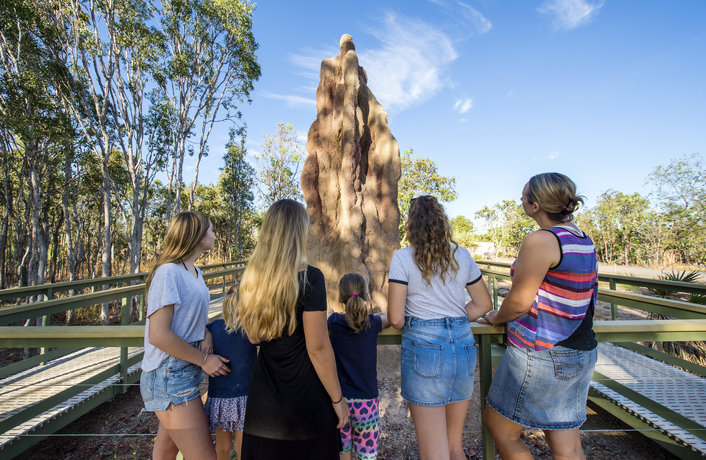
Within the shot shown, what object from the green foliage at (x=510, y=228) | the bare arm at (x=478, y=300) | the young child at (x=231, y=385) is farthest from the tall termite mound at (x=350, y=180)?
the green foliage at (x=510, y=228)

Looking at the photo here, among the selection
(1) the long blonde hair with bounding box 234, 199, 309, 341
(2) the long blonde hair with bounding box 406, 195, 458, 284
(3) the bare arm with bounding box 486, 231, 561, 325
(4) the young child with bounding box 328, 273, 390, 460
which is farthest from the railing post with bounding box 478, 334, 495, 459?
(1) the long blonde hair with bounding box 234, 199, 309, 341

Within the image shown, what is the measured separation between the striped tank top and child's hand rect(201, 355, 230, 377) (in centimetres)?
134

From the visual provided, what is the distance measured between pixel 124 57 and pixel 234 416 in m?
12.9

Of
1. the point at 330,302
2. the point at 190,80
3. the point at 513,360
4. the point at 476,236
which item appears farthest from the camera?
the point at 476,236

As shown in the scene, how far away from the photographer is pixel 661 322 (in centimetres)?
141

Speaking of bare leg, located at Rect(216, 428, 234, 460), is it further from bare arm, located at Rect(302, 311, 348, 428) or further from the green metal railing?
bare arm, located at Rect(302, 311, 348, 428)

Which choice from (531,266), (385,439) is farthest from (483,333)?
(385,439)

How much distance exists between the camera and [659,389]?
111 inches

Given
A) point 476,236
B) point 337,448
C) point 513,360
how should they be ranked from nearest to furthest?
point 337,448 < point 513,360 < point 476,236

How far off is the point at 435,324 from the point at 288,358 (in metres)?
0.72

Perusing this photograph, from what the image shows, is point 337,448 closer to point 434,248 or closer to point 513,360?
point 513,360

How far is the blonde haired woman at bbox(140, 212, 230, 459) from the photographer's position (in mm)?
1444

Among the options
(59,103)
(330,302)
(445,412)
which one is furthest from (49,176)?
(445,412)

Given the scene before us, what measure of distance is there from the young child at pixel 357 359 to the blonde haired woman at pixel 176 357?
0.59 meters
